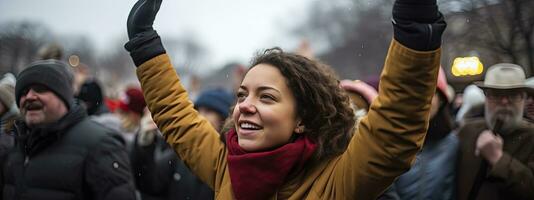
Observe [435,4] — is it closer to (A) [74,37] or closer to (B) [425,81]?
(B) [425,81]

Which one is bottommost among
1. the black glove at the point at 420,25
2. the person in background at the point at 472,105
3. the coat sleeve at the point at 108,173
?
the person in background at the point at 472,105

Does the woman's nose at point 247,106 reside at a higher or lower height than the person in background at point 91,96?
higher

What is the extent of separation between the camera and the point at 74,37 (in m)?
45.3

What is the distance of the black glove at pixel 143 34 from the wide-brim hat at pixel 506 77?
196 cm

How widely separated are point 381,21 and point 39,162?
7.45ft

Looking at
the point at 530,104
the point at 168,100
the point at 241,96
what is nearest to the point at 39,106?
the point at 168,100

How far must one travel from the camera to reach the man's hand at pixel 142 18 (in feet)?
8.01

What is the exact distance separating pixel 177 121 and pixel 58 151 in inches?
47.5

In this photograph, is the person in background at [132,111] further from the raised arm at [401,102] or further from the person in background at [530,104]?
the raised arm at [401,102]

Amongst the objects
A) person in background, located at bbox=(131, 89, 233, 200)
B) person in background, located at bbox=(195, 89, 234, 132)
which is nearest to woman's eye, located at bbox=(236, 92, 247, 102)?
person in background, located at bbox=(131, 89, 233, 200)

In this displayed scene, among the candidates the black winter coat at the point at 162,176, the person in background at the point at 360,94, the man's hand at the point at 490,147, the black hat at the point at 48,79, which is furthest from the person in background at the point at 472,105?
the black hat at the point at 48,79

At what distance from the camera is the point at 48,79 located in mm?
3447

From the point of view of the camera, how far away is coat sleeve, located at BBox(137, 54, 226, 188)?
2402mm

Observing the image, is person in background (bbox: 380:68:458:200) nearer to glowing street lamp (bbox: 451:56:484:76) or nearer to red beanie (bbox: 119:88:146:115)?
glowing street lamp (bbox: 451:56:484:76)
